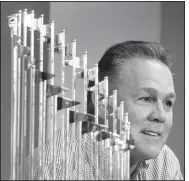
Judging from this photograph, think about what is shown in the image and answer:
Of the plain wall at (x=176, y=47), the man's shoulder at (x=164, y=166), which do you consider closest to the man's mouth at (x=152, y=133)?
the man's shoulder at (x=164, y=166)

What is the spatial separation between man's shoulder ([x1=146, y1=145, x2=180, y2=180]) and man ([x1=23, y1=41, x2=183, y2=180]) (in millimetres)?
61

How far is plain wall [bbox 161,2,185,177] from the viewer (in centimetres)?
137

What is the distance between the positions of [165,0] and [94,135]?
2.35 feet

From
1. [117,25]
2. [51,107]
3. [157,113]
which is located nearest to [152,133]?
[157,113]

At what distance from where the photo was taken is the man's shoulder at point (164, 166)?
1112 millimetres

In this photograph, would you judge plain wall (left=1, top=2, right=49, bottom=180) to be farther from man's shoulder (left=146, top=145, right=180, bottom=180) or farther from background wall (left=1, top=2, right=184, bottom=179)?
man's shoulder (left=146, top=145, right=180, bottom=180)

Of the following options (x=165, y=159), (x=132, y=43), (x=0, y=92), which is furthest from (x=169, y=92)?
(x=0, y=92)

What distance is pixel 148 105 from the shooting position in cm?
95

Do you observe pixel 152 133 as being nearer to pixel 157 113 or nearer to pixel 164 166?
pixel 157 113

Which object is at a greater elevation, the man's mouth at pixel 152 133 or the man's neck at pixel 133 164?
the man's mouth at pixel 152 133

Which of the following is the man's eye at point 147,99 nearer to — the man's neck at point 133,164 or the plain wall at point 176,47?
the man's neck at point 133,164

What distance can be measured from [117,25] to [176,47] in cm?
17

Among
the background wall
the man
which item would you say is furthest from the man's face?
the background wall

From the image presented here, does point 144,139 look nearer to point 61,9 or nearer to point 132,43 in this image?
point 132,43
